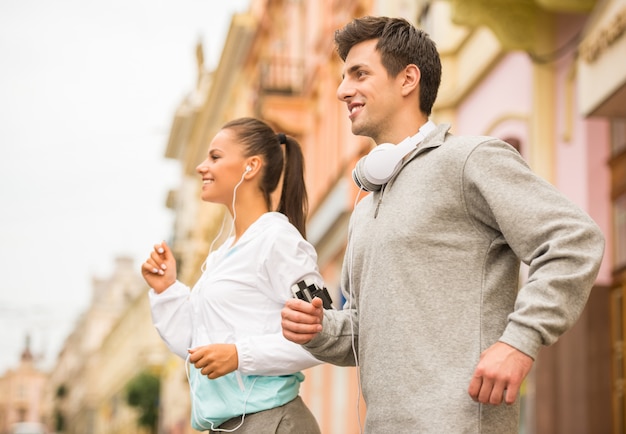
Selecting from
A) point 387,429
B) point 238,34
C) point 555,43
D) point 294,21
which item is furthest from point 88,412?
point 387,429

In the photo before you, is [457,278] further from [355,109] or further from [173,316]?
[173,316]

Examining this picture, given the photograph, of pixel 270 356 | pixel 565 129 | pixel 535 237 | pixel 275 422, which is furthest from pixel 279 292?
pixel 565 129

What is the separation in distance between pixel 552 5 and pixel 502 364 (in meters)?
7.20

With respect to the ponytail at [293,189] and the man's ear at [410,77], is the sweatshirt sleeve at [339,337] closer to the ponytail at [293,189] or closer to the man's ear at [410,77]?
the man's ear at [410,77]

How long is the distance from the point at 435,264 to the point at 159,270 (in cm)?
144

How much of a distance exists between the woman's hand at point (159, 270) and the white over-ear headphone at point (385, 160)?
115 centimetres

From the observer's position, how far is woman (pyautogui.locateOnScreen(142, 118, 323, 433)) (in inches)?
161

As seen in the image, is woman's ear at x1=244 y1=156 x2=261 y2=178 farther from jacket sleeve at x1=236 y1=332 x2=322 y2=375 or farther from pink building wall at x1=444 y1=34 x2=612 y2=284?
pink building wall at x1=444 y1=34 x2=612 y2=284

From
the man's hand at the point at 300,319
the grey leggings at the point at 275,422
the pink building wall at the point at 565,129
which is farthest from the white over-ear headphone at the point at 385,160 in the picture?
the pink building wall at the point at 565,129

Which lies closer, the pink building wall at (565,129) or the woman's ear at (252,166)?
the woman's ear at (252,166)

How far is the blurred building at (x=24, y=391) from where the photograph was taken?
561ft

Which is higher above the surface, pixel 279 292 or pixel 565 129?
pixel 565 129

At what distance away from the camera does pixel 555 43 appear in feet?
35.6

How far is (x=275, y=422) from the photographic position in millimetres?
4109
